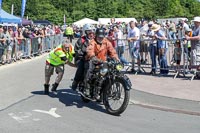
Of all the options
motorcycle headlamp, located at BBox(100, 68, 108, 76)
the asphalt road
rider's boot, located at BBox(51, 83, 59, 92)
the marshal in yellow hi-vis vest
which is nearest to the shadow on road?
the asphalt road

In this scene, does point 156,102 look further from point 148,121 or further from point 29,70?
point 29,70

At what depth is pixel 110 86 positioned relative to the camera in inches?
335

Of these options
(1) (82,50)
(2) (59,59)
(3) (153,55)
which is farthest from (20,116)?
(3) (153,55)

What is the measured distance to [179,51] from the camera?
13578 mm

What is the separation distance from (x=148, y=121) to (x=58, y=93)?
355 cm

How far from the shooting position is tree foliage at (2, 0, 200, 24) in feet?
271

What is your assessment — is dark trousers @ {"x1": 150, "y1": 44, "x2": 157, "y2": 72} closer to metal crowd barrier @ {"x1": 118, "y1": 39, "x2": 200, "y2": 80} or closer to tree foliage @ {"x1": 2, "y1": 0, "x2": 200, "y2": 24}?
metal crowd barrier @ {"x1": 118, "y1": 39, "x2": 200, "y2": 80}

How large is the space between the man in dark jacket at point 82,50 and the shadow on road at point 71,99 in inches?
14.9

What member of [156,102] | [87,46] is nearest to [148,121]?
[156,102]

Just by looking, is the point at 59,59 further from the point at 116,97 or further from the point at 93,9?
the point at 93,9

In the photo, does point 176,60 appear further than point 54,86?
Yes

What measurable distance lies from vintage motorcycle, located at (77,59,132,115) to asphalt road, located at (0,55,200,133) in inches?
8.4

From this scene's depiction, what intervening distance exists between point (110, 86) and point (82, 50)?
1.47 metres

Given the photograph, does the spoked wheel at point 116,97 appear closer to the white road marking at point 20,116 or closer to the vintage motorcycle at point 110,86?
the vintage motorcycle at point 110,86
